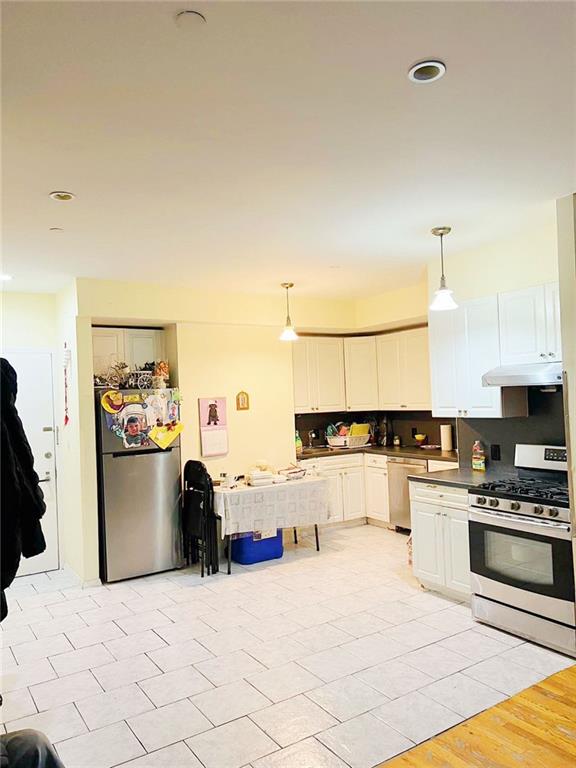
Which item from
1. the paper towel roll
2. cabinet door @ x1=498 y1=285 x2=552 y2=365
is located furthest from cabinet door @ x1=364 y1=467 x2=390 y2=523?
cabinet door @ x1=498 y1=285 x2=552 y2=365

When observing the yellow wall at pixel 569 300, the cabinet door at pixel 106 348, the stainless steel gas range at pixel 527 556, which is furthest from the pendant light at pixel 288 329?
the yellow wall at pixel 569 300

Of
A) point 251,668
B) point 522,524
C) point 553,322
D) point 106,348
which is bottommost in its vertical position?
point 251,668

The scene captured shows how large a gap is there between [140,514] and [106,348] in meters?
1.66

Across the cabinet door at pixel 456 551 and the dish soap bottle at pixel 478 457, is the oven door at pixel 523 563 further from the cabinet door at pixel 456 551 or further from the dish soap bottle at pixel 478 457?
the dish soap bottle at pixel 478 457

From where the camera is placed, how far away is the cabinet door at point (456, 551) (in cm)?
399

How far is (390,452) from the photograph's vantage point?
621cm

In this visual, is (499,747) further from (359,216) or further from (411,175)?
(359,216)

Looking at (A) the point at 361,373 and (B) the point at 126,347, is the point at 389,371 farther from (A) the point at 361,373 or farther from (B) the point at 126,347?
(B) the point at 126,347

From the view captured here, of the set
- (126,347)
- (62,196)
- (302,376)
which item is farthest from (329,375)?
(62,196)

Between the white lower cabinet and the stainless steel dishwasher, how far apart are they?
1.51 m

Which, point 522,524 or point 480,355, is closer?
point 522,524

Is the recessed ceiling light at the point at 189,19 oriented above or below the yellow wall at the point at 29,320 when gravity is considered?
above

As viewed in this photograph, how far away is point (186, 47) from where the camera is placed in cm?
171

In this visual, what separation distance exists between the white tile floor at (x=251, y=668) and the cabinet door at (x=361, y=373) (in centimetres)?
235
